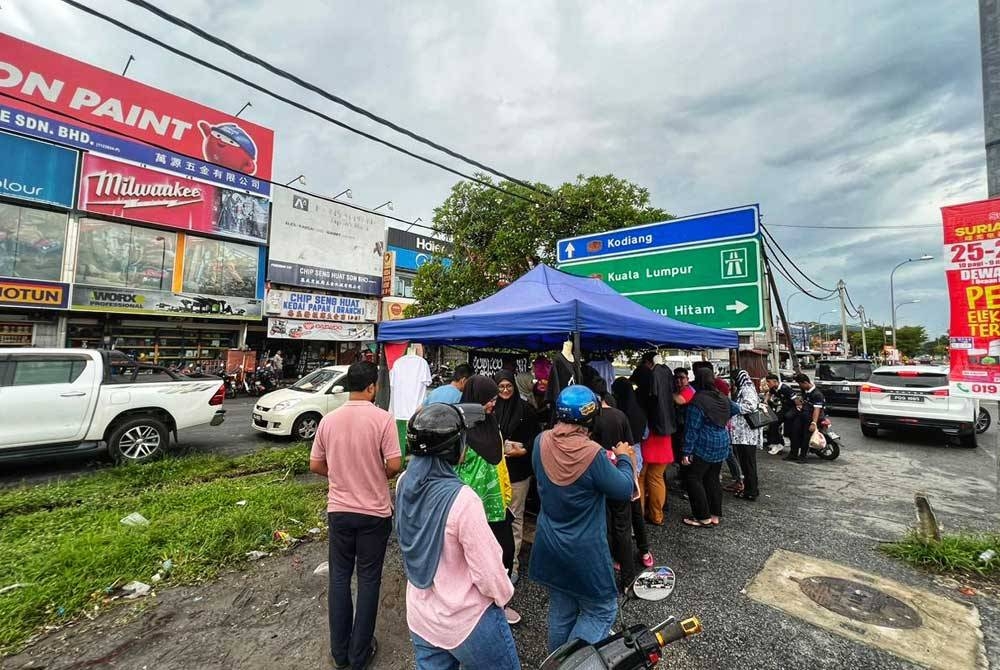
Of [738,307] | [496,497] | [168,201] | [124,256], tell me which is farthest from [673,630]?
[168,201]

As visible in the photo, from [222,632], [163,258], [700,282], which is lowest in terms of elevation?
[222,632]

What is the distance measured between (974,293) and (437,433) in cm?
497

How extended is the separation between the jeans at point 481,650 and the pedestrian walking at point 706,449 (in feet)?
11.8

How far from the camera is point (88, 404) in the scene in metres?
5.93

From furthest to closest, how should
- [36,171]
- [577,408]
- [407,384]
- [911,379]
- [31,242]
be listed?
1. [36,171]
2. [31,242]
3. [911,379]
4. [407,384]
5. [577,408]

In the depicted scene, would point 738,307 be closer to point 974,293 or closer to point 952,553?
point 974,293

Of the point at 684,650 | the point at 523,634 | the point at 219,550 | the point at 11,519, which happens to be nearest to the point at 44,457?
the point at 11,519

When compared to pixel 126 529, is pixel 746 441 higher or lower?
higher

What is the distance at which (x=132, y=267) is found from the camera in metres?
15.1

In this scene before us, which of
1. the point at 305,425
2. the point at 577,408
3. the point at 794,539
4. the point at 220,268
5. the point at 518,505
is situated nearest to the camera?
the point at 577,408

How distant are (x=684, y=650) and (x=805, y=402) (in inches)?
258

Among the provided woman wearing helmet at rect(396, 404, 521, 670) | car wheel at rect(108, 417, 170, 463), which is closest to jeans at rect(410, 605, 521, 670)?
woman wearing helmet at rect(396, 404, 521, 670)

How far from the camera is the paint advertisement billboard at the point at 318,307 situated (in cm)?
1828

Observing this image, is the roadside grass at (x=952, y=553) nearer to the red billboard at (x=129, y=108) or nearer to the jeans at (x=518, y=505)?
the jeans at (x=518, y=505)
